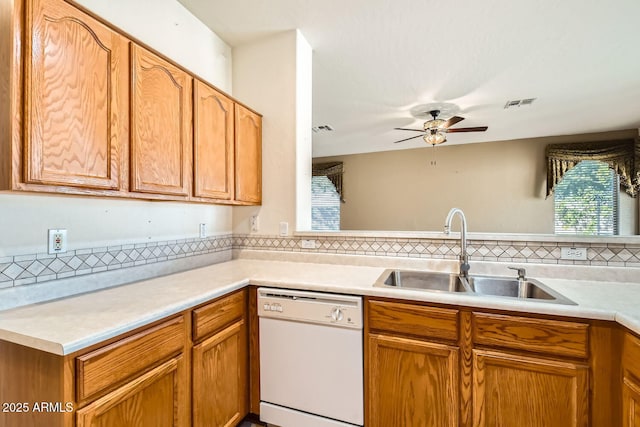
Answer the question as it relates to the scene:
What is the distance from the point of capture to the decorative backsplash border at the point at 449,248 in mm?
1597

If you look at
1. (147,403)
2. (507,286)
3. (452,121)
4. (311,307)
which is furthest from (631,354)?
(452,121)

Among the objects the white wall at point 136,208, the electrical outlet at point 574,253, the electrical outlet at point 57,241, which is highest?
the white wall at point 136,208

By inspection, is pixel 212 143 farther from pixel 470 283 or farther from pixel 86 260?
pixel 470 283

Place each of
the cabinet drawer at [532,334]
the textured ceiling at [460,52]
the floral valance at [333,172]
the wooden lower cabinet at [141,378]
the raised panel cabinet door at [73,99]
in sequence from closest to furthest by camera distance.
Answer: the wooden lower cabinet at [141,378]
the raised panel cabinet door at [73,99]
the cabinet drawer at [532,334]
the textured ceiling at [460,52]
the floral valance at [333,172]

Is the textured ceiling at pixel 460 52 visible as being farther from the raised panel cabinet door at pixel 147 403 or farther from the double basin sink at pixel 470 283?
the raised panel cabinet door at pixel 147 403

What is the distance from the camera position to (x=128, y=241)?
1583 mm

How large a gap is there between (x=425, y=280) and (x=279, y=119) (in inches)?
62.1

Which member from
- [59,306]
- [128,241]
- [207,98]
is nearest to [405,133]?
[207,98]

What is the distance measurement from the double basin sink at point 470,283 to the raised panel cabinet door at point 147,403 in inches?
39.7

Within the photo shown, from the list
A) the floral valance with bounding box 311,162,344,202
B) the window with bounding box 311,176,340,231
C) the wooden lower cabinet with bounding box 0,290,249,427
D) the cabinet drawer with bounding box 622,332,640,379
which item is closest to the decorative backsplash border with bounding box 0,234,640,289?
the wooden lower cabinet with bounding box 0,290,249,427

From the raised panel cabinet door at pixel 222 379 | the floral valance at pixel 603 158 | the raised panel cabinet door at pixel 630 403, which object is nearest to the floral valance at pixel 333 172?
the floral valance at pixel 603 158

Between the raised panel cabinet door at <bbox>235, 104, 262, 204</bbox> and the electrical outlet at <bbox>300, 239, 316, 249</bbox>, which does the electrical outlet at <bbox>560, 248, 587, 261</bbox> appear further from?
the raised panel cabinet door at <bbox>235, 104, 262, 204</bbox>

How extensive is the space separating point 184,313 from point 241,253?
1123mm

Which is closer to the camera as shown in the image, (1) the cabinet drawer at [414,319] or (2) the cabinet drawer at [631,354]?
(2) the cabinet drawer at [631,354]
